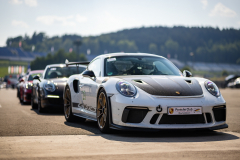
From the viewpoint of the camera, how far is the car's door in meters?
6.92

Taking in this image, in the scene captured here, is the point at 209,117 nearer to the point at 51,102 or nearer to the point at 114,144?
the point at 114,144

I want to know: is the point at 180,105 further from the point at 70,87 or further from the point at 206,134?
the point at 70,87

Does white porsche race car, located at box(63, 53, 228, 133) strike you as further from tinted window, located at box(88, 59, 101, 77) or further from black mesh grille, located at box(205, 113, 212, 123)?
tinted window, located at box(88, 59, 101, 77)

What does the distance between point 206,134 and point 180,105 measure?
0.79 metres

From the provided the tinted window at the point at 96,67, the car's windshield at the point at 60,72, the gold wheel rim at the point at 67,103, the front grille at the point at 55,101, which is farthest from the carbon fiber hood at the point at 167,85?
the car's windshield at the point at 60,72

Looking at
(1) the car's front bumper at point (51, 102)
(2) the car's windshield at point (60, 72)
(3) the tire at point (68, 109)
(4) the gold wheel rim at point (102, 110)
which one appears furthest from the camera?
(2) the car's windshield at point (60, 72)

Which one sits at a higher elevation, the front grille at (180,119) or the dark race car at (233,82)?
the front grille at (180,119)

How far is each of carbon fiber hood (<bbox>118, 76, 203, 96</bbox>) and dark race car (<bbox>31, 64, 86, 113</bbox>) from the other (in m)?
4.86

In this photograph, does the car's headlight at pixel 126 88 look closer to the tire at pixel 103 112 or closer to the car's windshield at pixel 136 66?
the tire at pixel 103 112

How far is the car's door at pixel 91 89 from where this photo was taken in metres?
6.92

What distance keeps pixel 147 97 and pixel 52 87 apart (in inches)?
226

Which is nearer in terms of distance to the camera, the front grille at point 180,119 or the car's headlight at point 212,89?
the front grille at point 180,119

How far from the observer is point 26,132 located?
6527 mm

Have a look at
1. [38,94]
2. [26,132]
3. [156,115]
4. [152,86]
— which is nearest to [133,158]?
[156,115]
